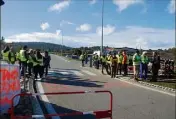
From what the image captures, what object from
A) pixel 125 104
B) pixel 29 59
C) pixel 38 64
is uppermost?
pixel 29 59

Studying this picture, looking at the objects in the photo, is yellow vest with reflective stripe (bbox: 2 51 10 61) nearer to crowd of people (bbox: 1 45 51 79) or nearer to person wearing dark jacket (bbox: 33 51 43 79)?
crowd of people (bbox: 1 45 51 79)

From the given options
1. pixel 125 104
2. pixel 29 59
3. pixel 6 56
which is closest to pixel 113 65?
pixel 29 59

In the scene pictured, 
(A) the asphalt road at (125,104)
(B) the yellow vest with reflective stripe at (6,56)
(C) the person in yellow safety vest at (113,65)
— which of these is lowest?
(A) the asphalt road at (125,104)

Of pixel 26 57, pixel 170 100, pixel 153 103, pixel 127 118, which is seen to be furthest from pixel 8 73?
pixel 26 57

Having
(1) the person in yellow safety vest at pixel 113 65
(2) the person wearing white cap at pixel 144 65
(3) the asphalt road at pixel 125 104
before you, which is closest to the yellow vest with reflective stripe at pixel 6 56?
(3) the asphalt road at pixel 125 104

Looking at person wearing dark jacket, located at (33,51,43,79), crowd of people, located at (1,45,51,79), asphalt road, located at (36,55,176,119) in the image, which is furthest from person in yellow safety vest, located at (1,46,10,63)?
asphalt road, located at (36,55,176,119)

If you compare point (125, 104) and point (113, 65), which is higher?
point (113, 65)

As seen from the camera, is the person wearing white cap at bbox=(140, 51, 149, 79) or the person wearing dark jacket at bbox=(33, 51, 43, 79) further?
the person wearing white cap at bbox=(140, 51, 149, 79)

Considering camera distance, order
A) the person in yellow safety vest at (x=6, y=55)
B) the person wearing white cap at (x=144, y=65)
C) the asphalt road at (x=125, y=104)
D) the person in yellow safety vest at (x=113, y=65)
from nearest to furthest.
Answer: the asphalt road at (x=125, y=104)
the person in yellow safety vest at (x=6, y=55)
the person wearing white cap at (x=144, y=65)
the person in yellow safety vest at (x=113, y=65)

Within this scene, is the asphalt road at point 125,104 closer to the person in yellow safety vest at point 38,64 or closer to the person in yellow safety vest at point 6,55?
the person in yellow safety vest at point 38,64

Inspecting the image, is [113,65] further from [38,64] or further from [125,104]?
[125,104]

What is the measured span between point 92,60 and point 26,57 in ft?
57.3

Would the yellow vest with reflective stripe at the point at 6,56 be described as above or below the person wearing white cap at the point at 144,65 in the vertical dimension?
above

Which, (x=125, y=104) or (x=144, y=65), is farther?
(x=144, y=65)
